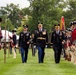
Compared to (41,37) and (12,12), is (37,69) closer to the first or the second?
(41,37)

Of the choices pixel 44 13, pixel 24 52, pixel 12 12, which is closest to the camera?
pixel 24 52

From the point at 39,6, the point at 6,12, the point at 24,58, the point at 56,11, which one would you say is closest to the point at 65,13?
the point at 56,11

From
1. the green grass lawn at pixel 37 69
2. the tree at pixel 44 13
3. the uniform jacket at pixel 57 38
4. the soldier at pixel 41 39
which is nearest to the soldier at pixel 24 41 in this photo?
the soldier at pixel 41 39

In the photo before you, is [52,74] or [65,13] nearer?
[52,74]

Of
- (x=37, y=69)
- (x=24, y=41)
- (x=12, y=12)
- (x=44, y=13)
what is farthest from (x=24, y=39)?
(x=12, y=12)

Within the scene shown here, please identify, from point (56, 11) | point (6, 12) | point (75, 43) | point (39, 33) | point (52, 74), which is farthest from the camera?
point (6, 12)

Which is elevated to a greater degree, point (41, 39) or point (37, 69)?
point (41, 39)

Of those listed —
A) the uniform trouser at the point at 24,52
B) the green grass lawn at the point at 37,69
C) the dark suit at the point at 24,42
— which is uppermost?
the dark suit at the point at 24,42

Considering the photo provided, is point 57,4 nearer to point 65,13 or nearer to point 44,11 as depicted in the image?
point 65,13

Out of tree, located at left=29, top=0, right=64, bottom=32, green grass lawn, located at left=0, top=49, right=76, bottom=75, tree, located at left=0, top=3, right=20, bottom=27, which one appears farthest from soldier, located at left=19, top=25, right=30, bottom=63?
tree, located at left=0, top=3, right=20, bottom=27

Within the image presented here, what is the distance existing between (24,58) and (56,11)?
81.9 meters

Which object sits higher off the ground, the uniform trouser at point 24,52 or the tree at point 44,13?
the tree at point 44,13

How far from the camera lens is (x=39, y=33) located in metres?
26.4

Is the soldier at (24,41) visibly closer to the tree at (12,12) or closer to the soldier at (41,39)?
the soldier at (41,39)
